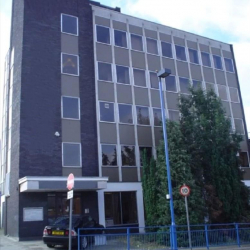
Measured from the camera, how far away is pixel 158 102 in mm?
27203

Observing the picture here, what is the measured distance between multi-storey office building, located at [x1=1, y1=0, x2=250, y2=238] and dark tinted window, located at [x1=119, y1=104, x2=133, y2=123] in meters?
0.07

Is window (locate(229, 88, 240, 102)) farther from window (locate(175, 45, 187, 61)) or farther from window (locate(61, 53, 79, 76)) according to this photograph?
→ window (locate(61, 53, 79, 76))

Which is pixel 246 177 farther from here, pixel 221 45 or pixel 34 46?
pixel 34 46

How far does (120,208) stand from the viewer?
76.9ft

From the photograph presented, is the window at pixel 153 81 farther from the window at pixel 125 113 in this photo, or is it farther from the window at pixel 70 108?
the window at pixel 70 108

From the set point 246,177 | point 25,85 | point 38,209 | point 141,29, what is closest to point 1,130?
point 25,85

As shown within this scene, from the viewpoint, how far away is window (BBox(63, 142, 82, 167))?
22.3 meters

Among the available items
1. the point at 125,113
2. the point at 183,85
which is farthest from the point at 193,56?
the point at 125,113

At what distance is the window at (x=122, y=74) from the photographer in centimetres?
2627

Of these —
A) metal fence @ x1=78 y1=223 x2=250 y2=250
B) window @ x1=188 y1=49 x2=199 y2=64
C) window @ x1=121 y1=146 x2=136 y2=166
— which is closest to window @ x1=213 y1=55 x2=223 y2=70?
window @ x1=188 y1=49 x2=199 y2=64

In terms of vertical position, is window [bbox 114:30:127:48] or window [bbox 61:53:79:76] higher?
window [bbox 114:30:127:48]

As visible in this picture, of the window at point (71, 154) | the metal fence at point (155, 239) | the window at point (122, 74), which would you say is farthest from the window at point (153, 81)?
the metal fence at point (155, 239)

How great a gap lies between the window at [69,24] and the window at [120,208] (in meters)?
12.2

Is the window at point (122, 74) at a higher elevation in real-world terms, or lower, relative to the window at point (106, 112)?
higher
